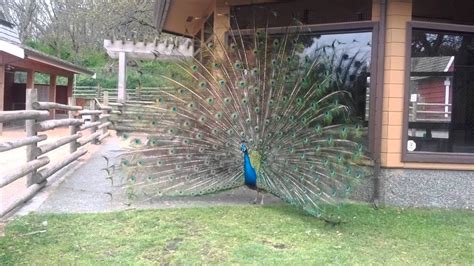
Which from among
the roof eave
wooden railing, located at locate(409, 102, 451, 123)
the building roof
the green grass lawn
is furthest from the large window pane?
the roof eave

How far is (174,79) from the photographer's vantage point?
21.8ft

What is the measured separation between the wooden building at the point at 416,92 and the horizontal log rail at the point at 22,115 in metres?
4.02

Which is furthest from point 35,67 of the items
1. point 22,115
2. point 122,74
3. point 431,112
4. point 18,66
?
point 431,112

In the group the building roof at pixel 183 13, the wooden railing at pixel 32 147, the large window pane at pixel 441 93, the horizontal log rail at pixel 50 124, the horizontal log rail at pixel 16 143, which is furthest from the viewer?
the building roof at pixel 183 13

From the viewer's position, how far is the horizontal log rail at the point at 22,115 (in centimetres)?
540

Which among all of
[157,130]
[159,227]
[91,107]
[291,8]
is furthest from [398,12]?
[91,107]

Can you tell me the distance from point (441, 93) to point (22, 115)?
556 centimetres

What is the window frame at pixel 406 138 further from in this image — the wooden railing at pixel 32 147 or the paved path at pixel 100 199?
the wooden railing at pixel 32 147

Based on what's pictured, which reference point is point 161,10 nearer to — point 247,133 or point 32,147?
point 32,147

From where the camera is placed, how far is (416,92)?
22.7 feet

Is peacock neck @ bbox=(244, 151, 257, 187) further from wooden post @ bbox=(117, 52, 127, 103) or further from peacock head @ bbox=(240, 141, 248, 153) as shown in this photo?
wooden post @ bbox=(117, 52, 127, 103)

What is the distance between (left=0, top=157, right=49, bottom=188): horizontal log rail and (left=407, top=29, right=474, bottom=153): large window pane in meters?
4.97

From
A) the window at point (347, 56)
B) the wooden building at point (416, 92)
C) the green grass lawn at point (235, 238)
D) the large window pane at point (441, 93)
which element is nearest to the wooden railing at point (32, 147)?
the green grass lawn at point (235, 238)

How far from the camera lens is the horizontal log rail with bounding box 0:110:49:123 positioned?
5.40 m
